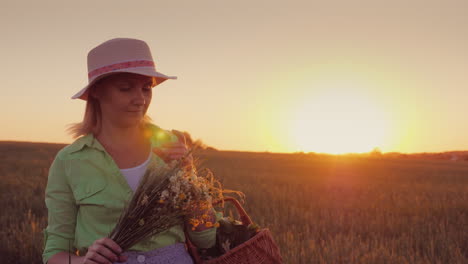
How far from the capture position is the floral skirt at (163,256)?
2.34 metres

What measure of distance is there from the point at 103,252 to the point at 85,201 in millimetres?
487

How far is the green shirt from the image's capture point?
7.91 ft

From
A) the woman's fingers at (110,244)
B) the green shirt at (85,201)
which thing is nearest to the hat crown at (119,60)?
the green shirt at (85,201)

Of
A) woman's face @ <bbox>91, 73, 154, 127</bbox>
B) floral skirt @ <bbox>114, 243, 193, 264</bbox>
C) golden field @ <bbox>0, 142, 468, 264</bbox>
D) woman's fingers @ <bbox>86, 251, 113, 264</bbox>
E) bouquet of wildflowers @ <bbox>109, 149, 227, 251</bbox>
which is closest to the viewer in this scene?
woman's fingers @ <bbox>86, 251, 113, 264</bbox>

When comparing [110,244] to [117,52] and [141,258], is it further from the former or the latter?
[117,52]

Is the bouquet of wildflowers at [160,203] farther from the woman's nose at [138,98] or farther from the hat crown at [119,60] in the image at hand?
the hat crown at [119,60]

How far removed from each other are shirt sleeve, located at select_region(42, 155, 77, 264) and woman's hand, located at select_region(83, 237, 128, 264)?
0.50 m

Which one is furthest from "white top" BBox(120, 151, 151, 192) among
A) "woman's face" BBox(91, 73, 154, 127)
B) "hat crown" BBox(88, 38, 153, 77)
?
"hat crown" BBox(88, 38, 153, 77)

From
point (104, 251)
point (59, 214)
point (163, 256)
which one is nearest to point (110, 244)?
point (104, 251)

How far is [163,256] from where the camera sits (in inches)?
94.1

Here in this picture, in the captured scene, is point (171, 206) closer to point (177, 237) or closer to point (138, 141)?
point (177, 237)

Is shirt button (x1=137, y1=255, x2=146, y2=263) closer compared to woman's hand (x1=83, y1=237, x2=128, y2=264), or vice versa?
woman's hand (x1=83, y1=237, x2=128, y2=264)

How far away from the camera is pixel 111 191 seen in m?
2.44

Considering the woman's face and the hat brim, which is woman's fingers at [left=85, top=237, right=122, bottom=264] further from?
the hat brim
